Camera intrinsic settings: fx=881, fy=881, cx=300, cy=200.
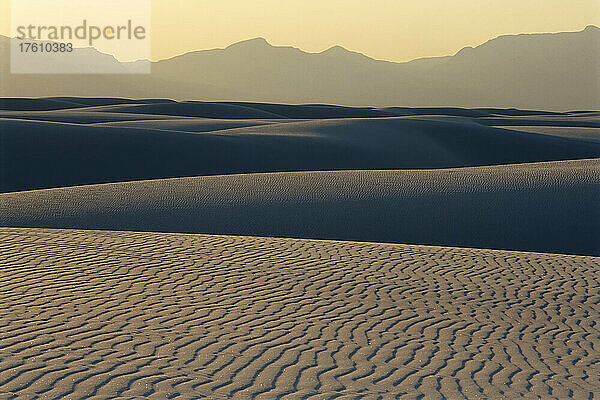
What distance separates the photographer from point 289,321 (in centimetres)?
668

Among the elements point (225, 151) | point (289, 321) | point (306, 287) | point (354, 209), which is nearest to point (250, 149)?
point (225, 151)

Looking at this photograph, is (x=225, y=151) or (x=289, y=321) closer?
(x=289, y=321)

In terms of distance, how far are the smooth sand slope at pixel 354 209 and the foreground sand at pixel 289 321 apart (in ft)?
7.40

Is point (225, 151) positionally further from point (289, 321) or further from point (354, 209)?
point (289, 321)

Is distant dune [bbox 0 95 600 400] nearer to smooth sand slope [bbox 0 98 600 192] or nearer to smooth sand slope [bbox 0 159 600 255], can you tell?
smooth sand slope [bbox 0 159 600 255]

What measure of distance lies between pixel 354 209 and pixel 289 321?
7.08m

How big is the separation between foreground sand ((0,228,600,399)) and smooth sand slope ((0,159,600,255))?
7.40 ft

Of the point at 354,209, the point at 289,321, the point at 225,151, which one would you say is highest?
the point at 225,151

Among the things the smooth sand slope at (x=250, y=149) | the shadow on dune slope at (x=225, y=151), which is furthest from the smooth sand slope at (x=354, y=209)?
the smooth sand slope at (x=250, y=149)

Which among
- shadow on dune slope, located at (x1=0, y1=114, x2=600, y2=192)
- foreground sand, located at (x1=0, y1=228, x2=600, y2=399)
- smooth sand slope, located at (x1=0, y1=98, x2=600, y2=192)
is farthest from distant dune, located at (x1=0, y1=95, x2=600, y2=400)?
smooth sand slope, located at (x1=0, y1=98, x2=600, y2=192)

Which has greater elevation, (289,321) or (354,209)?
(354,209)

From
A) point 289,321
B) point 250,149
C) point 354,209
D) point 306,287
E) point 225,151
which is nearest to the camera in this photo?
point 289,321

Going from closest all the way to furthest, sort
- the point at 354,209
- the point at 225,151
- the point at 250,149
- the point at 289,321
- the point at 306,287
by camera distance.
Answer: the point at 289,321, the point at 306,287, the point at 354,209, the point at 225,151, the point at 250,149

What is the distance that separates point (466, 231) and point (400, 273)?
14.7 feet
